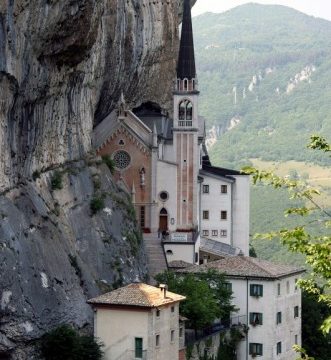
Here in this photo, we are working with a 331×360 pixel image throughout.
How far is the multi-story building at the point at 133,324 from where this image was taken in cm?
6191

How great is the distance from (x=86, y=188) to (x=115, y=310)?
1241cm

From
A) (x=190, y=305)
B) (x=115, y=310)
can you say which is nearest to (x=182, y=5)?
(x=190, y=305)

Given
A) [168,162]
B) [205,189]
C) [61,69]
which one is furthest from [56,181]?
[205,189]

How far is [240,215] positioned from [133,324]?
3798 cm

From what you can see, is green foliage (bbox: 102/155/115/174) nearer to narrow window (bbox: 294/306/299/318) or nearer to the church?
the church

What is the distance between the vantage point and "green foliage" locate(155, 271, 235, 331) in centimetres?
7062

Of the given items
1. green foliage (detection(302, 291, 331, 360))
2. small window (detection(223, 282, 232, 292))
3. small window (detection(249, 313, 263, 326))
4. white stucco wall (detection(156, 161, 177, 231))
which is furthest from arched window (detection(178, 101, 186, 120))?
small window (detection(249, 313, 263, 326))

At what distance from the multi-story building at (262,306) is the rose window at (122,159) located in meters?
12.3

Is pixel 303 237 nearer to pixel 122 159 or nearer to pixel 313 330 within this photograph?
pixel 313 330

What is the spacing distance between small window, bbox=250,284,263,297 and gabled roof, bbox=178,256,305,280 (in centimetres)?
67

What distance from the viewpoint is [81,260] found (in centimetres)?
6838

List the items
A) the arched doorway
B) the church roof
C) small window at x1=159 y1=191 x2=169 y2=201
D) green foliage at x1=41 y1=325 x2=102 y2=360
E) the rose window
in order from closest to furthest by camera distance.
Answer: green foliage at x1=41 y1=325 x2=102 y2=360, the rose window, small window at x1=159 y1=191 x2=169 y2=201, the arched doorway, the church roof

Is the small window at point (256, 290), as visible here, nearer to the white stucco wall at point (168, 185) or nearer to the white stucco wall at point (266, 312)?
the white stucco wall at point (266, 312)

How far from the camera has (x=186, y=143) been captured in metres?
90.7
